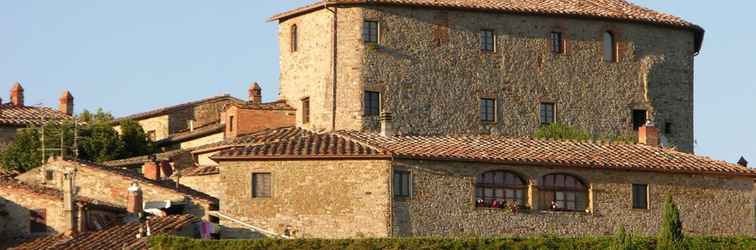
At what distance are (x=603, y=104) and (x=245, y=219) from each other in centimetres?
1800

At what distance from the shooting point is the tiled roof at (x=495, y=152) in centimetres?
6119

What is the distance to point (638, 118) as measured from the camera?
75.8 meters

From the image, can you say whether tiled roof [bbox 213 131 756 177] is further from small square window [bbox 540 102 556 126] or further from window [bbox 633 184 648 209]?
small square window [bbox 540 102 556 126]

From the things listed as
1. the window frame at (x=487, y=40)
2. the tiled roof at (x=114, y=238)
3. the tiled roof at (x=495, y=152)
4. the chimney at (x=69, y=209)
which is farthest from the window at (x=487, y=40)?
the chimney at (x=69, y=209)

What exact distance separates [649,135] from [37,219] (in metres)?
19.8

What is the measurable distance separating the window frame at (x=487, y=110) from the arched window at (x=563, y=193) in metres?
9.95

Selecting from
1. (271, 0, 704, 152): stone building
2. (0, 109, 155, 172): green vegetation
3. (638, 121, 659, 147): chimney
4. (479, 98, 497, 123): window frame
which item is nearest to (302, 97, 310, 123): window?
(271, 0, 704, 152): stone building

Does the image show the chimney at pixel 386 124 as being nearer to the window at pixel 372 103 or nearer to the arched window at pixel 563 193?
the window at pixel 372 103

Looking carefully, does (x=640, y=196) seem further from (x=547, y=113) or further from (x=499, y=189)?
(x=547, y=113)

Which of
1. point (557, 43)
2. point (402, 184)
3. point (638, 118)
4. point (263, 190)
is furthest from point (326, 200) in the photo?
point (638, 118)

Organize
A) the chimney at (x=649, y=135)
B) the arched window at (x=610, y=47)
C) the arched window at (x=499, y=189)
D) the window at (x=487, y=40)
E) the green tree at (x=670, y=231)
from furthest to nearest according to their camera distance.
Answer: the arched window at (x=610, y=47) < the window at (x=487, y=40) < the chimney at (x=649, y=135) < the arched window at (x=499, y=189) < the green tree at (x=670, y=231)

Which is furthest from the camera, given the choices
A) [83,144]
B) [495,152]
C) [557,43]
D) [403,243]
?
[83,144]

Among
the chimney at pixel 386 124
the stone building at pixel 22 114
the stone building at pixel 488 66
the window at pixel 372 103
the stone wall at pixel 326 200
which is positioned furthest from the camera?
the stone building at pixel 22 114

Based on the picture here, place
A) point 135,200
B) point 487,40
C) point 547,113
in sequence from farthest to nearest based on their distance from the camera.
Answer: point 547,113 → point 487,40 → point 135,200
